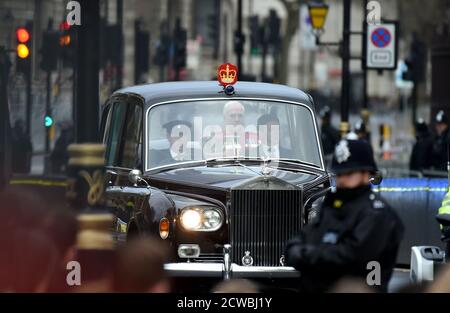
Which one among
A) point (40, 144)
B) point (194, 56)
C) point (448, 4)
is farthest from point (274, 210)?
point (448, 4)

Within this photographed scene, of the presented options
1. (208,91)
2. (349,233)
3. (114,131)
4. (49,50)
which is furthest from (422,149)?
(349,233)

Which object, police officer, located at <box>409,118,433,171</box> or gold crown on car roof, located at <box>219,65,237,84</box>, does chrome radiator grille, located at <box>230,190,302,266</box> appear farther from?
police officer, located at <box>409,118,433,171</box>

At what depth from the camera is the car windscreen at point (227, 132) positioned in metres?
12.8

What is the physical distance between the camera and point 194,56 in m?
56.7

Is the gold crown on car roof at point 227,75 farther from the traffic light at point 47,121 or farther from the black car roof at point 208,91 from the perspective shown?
the traffic light at point 47,121

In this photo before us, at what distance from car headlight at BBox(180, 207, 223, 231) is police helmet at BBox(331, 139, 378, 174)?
445 cm

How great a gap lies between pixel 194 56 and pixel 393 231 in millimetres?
49684

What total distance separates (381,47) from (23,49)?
8.01 meters

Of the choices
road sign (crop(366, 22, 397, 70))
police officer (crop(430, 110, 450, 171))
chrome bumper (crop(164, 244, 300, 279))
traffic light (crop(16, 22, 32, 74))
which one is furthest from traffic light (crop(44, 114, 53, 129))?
road sign (crop(366, 22, 397, 70))

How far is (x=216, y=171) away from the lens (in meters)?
12.4

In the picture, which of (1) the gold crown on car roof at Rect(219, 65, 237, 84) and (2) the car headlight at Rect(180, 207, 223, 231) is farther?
(1) the gold crown on car roof at Rect(219, 65, 237, 84)

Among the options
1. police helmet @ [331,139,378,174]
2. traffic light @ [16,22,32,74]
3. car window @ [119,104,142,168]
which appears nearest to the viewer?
police helmet @ [331,139,378,174]

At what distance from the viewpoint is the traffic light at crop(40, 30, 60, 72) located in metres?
22.1

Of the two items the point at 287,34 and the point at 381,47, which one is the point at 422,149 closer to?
the point at 381,47
